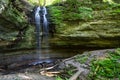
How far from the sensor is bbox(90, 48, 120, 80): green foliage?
760 cm

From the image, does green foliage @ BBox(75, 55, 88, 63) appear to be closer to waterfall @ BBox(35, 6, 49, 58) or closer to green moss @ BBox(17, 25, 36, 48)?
waterfall @ BBox(35, 6, 49, 58)

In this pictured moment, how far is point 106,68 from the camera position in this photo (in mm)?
7930

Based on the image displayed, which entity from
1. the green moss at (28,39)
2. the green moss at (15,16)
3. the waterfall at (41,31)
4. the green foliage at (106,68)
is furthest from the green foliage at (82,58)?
the green moss at (15,16)

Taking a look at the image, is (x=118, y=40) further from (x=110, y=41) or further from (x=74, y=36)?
(x=74, y=36)

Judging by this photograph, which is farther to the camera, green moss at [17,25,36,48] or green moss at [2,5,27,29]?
green moss at [17,25,36,48]

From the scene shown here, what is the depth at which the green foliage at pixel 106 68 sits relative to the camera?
7602mm

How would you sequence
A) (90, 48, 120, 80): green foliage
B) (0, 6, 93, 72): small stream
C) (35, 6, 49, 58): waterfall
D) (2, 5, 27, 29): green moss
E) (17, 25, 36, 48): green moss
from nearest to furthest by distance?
(90, 48, 120, 80): green foliage → (2, 5, 27, 29): green moss → (0, 6, 93, 72): small stream → (17, 25, 36, 48): green moss → (35, 6, 49, 58): waterfall

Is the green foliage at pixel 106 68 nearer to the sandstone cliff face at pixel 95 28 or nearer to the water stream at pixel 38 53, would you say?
the sandstone cliff face at pixel 95 28

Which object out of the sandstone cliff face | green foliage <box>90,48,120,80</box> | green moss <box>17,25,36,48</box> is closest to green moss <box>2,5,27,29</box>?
green moss <box>17,25,36,48</box>

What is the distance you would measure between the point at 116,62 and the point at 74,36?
286 centimetres

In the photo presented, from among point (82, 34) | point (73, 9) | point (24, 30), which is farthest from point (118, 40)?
point (24, 30)

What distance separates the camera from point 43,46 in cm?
1100

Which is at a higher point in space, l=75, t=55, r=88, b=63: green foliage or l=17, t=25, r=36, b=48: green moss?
l=17, t=25, r=36, b=48: green moss

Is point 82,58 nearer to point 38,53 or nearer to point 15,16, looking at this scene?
point 38,53
